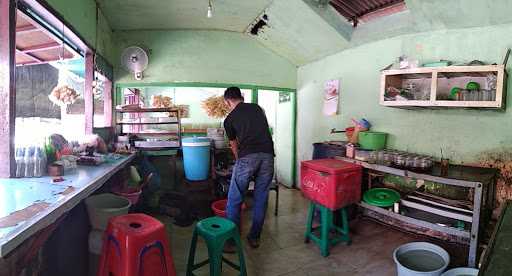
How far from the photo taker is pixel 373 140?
302 centimetres

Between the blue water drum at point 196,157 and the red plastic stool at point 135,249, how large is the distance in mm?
1802

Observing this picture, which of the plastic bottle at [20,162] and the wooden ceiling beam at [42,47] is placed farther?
the wooden ceiling beam at [42,47]

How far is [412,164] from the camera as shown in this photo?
2428 millimetres

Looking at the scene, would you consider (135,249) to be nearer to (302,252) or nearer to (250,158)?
(250,158)

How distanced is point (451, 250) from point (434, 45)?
2.00 metres

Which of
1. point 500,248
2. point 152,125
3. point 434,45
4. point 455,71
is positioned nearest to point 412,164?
point 455,71

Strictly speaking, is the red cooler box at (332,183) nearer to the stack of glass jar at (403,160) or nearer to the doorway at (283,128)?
the stack of glass jar at (403,160)

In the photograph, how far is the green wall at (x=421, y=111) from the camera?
237 cm

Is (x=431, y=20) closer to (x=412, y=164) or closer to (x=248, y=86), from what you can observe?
(x=412, y=164)

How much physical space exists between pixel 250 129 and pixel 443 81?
1.94 meters

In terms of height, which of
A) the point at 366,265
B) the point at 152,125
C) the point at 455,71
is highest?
the point at 455,71

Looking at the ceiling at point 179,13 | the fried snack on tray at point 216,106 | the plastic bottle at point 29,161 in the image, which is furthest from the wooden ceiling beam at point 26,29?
the fried snack on tray at point 216,106

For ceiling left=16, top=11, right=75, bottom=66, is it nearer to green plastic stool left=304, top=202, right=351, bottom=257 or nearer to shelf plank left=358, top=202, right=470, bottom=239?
green plastic stool left=304, top=202, right=351, bottom=257

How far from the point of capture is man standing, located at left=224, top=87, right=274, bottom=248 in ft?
8.36
